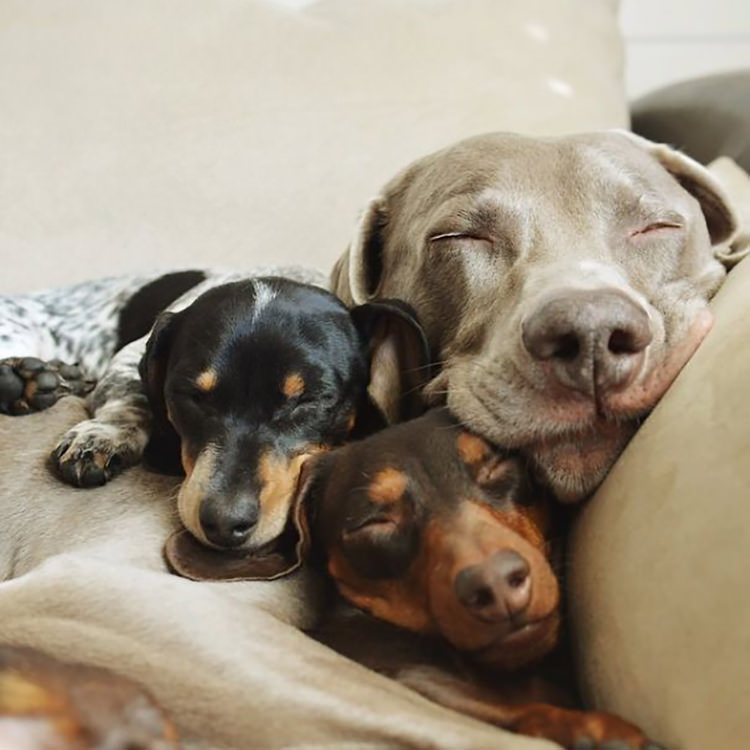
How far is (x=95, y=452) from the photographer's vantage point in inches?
90.7

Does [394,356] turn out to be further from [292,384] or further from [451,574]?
[451,574]

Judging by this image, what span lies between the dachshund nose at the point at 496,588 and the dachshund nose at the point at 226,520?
557mm

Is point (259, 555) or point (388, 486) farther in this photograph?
point (259, 555)

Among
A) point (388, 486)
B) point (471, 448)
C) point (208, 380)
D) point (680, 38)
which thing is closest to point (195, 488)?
point (208, 380)

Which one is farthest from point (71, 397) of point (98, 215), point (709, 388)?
point (709, 388)

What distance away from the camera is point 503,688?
62.8 inches

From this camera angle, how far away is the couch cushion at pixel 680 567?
1298 mm

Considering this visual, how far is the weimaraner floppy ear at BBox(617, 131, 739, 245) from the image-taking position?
239cm

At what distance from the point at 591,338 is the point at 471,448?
1.04 feet

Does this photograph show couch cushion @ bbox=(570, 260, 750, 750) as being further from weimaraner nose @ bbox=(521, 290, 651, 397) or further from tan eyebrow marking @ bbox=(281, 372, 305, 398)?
tan eyebrow marking @ bbox=(281, 372, 305, 398)

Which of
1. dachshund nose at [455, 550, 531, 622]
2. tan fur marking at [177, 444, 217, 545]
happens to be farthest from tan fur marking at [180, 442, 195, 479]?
dachshund nose at [455, 550, 531, 622]

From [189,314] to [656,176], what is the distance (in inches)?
44.7

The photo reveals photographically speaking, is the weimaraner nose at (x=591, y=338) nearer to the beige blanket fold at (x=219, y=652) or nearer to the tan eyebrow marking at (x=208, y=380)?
the beige blanket fold at (x=219, y=652)

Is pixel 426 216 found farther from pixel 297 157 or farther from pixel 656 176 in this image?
pixel 297 157
